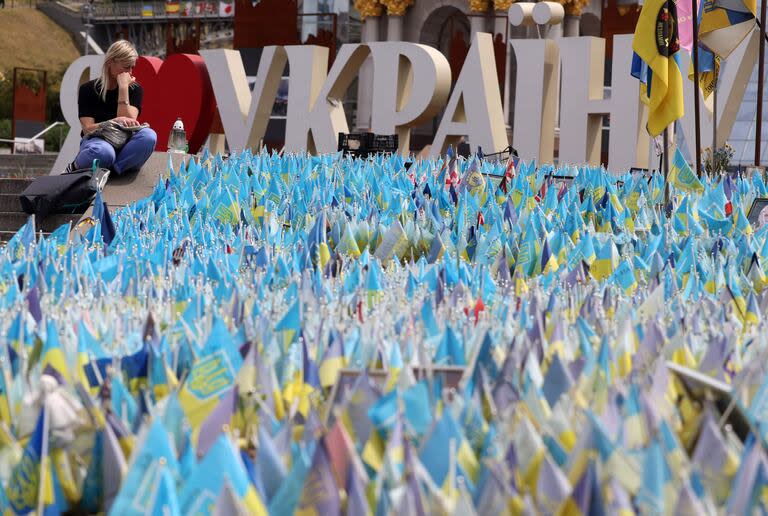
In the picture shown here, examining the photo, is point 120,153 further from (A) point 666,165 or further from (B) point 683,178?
(A) point 666,165

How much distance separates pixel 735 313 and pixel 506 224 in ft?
8.51

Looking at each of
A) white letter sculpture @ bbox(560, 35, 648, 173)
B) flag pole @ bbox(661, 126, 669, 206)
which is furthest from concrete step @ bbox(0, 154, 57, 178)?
flag pole @ bbox(661, 126, 669, 206)

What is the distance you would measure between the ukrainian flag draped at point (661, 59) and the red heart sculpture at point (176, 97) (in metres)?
8.11

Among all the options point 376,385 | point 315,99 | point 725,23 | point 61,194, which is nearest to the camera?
point 376,385

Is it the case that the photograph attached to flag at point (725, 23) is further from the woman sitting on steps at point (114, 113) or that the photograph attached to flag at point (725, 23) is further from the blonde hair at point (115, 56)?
the blonde hair at point (115, 56)

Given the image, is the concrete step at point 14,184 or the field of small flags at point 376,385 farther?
the concrete step at point 14,184

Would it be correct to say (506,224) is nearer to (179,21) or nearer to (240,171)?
(240,171)

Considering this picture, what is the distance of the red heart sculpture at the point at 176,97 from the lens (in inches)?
675

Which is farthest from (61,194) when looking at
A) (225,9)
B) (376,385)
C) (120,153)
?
(225,9)

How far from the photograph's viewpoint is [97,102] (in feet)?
31.6

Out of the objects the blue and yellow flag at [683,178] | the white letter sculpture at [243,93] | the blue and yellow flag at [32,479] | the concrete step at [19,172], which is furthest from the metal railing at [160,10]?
the blue and yellow flag at [32,479]

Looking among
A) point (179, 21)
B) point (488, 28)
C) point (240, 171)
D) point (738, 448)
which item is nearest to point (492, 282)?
point (738, 448)

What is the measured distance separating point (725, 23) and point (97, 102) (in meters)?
8.45

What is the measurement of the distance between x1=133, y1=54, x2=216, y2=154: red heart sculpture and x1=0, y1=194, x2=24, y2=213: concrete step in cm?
586
